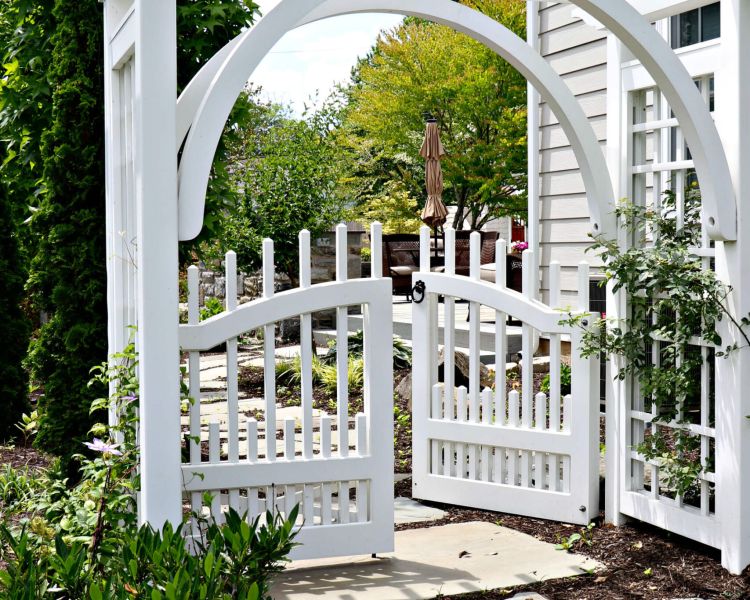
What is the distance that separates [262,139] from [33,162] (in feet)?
36.5

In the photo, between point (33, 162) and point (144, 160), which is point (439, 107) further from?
point (144, 160)

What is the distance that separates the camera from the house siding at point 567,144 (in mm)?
7098

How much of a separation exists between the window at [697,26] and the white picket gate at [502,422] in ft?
6.00

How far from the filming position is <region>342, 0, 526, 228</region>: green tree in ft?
60.7

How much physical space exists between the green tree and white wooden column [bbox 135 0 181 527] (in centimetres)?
1589

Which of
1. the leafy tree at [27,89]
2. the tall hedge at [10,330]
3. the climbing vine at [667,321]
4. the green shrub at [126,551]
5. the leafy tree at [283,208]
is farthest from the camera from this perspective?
the leafy tree at [283,208]

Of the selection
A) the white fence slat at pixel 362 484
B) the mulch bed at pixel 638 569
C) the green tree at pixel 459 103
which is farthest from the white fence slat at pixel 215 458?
the green tree at pixel 459 103

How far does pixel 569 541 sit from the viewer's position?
402 centimetres

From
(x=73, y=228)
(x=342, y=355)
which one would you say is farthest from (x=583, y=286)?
(x=73, y=228)

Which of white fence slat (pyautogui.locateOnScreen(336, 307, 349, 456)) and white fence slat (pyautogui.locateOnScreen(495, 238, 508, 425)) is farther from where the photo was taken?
white fence slat (pyautogui.locateOnScreen(495, 238, 508, 425))

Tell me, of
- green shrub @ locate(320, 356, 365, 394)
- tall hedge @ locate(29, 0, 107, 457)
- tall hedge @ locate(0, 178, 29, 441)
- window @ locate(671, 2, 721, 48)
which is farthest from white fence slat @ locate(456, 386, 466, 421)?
tall hedge @ locate(0, 178, 29, 441)

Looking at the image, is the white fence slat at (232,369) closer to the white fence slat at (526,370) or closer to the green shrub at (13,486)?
the green shrub at (13,486)

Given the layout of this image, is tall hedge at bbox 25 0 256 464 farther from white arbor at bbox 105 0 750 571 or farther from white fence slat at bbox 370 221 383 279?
white fence slat at bbox 370 221 383 279

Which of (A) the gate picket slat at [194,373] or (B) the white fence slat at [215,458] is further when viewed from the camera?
(B) the white fence slat at [215,458]
